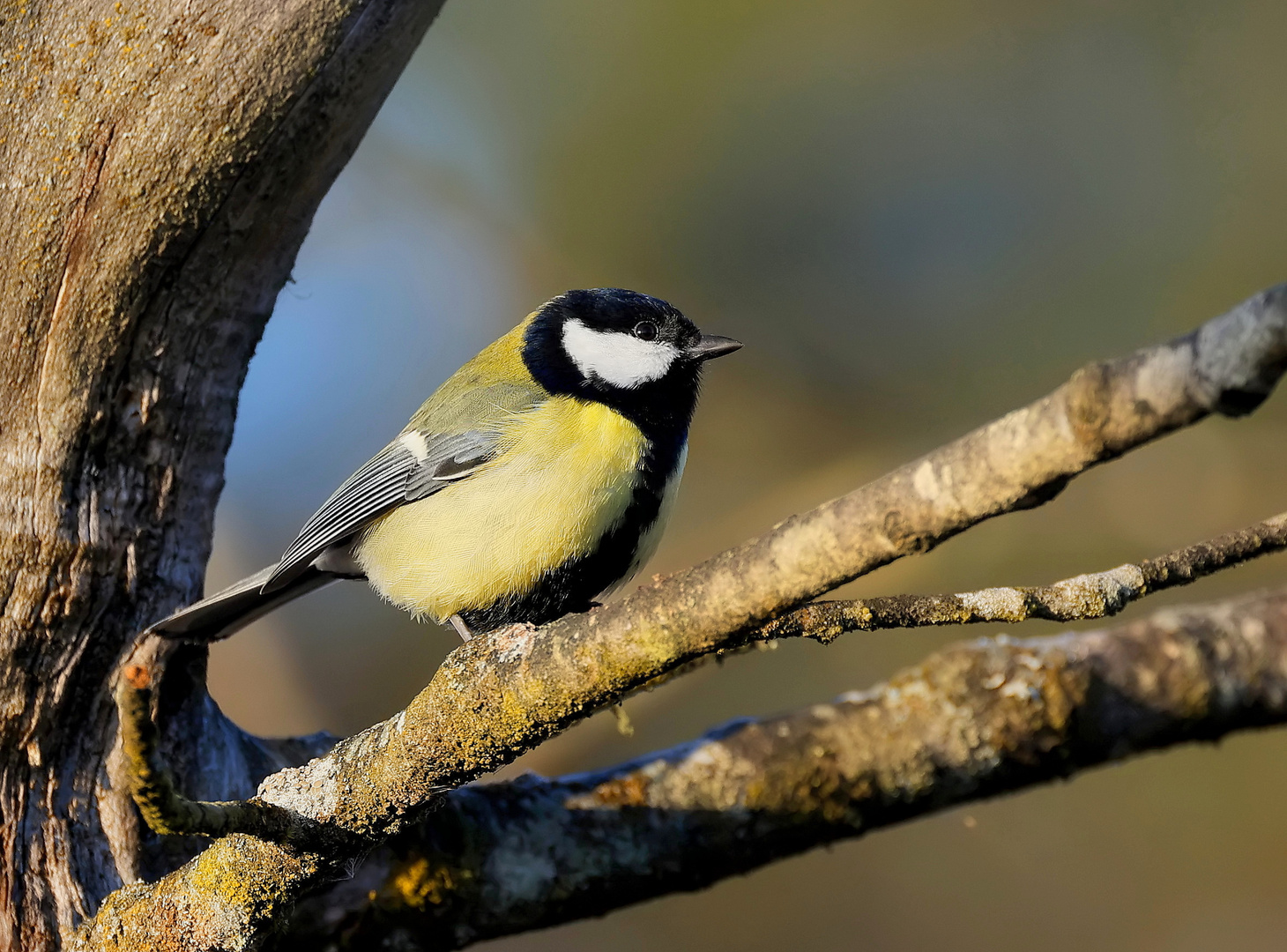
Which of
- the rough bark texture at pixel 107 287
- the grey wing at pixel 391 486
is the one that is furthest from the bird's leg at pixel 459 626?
the rough bark texture at pixel 107 287

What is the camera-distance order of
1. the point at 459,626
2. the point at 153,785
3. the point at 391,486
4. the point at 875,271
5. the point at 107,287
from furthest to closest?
the point at 875,271 → the point at 391,486 → the point at 459,626 → the point at 107,287 → the point at 153,785

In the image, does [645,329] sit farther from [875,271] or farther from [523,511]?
[875,271]

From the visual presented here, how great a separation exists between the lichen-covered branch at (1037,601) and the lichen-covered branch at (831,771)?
1.17m

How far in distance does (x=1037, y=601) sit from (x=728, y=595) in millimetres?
354

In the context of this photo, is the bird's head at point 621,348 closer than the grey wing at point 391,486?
No

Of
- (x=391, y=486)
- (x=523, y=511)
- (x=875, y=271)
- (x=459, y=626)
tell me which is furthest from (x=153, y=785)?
(x=875, y=271)

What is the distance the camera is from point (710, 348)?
8.64ft

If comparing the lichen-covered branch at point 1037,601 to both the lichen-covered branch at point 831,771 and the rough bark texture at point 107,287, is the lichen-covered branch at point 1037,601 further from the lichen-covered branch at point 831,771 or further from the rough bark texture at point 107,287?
the rough bark texture at point 107,287

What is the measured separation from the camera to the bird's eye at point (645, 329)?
2.66 metres

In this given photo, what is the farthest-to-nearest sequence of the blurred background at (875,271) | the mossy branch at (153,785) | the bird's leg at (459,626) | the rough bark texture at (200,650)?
the blurred background at (875,271), the bird's leg at (459,626), the rough bark texture at (200,650), the mossy branch at (153,785)

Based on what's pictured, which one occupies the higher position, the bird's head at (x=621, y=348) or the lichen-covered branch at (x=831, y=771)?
the bird's head at (x=621, y=348)

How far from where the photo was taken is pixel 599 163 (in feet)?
Result: 15.8

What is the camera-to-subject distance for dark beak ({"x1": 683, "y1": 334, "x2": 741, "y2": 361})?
2.62 meters

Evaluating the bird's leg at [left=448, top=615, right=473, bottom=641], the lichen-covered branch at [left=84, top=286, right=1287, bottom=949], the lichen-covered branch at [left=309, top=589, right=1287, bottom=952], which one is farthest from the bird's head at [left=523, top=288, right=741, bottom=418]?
the lichen-covered branch at [left=84, top=286, right=1287, bottom=949]
